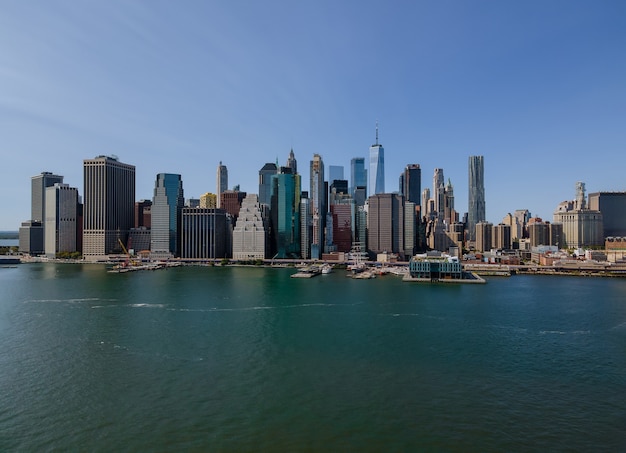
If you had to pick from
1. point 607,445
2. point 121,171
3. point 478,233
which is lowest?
point 607,445

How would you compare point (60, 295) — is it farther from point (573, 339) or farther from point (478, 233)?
point (478, 233)

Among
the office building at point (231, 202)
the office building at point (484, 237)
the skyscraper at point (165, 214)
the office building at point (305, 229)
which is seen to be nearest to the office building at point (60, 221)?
the skyscraper at point (165, 214)

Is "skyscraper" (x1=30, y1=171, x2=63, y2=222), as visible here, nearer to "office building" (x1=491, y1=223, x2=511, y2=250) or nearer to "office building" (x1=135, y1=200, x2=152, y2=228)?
"office building" (x1=135, y1=200, x2=152, y2=228)

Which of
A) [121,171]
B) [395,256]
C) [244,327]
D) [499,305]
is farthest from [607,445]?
[121,171]

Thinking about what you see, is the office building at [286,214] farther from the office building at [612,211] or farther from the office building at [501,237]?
the office building at [612,211]

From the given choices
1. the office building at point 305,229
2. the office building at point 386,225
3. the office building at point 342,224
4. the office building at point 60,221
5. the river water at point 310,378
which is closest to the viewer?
the river water at point 310,378

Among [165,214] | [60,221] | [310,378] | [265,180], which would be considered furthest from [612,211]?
[60,221]
